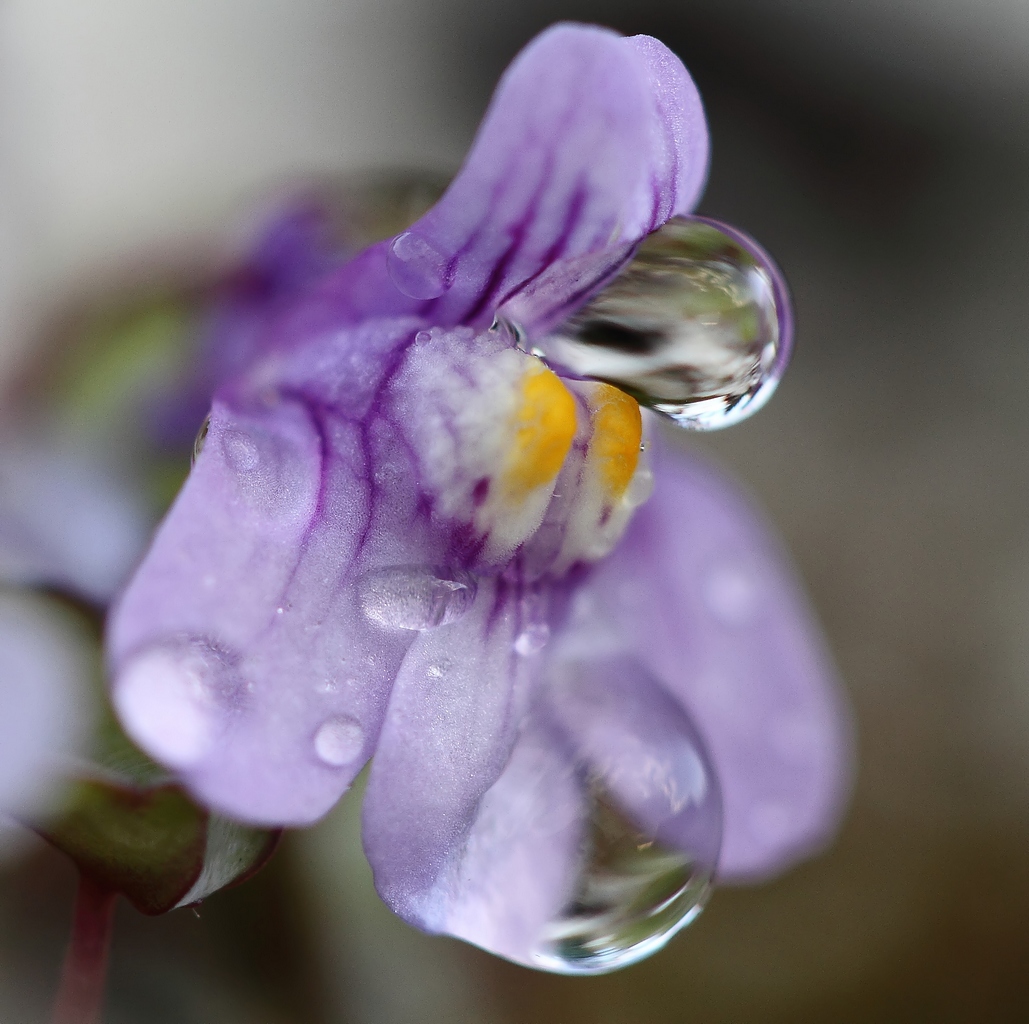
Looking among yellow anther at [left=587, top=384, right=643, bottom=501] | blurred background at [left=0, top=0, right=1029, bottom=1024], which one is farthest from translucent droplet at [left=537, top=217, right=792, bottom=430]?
blurred background at [left=0, top=0, right=1029, bottom=1024]

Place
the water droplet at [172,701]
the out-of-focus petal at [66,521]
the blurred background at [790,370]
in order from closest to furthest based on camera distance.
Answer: the water droplet at [172,701]
the out-of-focus petal at [66,521]
the blurred background at [790,370]

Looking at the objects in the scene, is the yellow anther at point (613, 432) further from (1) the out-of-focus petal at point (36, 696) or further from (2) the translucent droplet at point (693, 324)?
(1) the out-of-focus petal at point (36, 696)

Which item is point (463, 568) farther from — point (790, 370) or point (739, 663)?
point (790, 370)

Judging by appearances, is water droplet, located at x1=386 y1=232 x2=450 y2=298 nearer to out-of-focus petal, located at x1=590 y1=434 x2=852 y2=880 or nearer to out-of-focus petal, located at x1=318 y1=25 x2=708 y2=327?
out-of-focus petal, located at x1=318 y1=25 x2=708 y2=327

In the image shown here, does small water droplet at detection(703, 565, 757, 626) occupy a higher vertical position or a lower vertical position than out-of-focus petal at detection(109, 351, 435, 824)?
lower

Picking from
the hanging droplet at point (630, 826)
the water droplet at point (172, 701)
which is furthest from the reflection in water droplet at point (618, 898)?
the water droplet at point (172, 701)

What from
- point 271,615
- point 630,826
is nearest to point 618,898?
point 630,826

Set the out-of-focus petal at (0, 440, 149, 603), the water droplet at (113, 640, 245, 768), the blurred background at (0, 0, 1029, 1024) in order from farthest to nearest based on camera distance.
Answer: the blurred background at (0, 0, 1029, 1024)
the out-of-focus petal at (0, 440, 149, 603)
the water droplet at (113, 640, 245, 768)

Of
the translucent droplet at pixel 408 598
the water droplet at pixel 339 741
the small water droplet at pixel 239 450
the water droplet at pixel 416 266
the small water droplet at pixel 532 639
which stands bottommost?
the small water droplet at pixel 532 639
